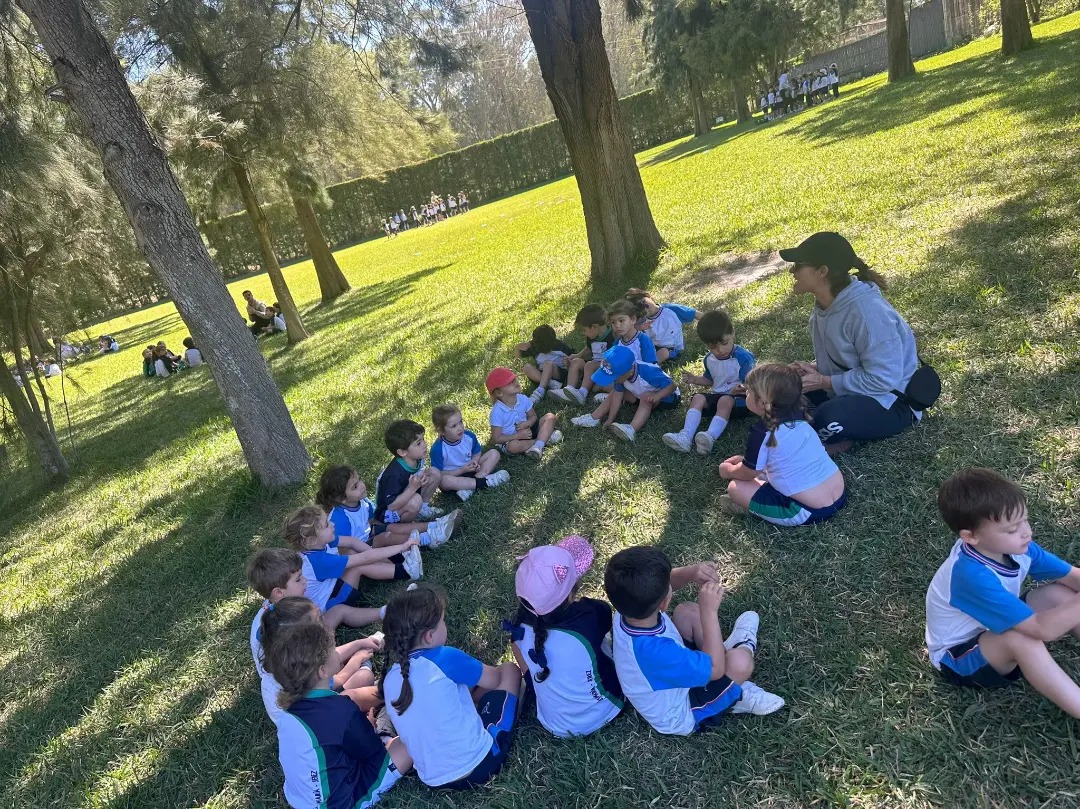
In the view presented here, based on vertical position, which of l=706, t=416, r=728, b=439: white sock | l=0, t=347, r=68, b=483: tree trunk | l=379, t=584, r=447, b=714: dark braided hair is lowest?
l=706, t=416, r=728, b=439: white sock

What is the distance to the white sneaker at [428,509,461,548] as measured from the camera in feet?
13.1

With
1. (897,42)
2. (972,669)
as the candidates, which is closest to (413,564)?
(972,669)

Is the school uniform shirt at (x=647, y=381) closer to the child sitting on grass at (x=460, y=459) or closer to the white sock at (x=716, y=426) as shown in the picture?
the white sock at (x=716, y=426)

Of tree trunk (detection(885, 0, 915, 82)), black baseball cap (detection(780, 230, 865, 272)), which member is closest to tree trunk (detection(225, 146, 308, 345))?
black baseball cap (detection(780, 230, 865, 272))

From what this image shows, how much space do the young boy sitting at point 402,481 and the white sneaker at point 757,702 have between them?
96.7 inches

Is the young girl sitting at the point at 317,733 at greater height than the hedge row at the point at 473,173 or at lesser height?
lesser

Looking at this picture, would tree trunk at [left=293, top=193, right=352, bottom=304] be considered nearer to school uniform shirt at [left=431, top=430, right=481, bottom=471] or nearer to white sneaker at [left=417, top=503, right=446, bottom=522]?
school uniform shirt at [left=431, top=430, right=481, bottom=471]

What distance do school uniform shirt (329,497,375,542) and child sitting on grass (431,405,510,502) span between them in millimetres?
648

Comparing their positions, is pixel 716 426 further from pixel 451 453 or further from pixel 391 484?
pixel 391 484

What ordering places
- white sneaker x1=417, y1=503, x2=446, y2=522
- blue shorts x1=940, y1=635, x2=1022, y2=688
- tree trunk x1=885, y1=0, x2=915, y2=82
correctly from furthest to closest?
tree trunk x1=885, y1=0, x2=915, y2=82
white sneaker x1=417, y1=503, x2=446, y2=522
blue shorts x1=940, y1=635, x2=1022, y2=688

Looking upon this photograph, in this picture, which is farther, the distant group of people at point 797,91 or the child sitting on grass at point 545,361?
the distant group of people at point 797,91

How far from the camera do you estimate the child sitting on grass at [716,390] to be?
4105mm

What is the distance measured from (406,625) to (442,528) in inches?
65.5

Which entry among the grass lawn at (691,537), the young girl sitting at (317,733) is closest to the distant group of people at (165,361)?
the grass lawn at (691,537)
